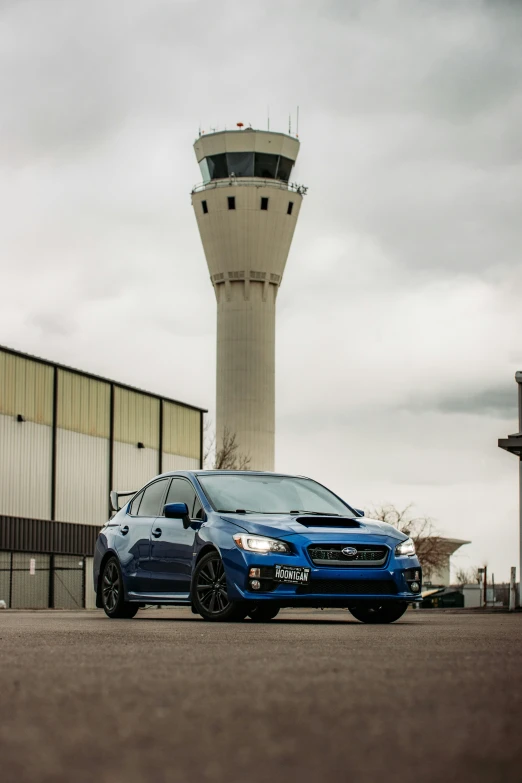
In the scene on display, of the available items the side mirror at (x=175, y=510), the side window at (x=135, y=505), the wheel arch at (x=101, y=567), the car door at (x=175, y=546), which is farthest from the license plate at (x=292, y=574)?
the wheel arch at (x=101, y=567)

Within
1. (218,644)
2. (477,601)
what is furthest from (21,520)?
(477,601)

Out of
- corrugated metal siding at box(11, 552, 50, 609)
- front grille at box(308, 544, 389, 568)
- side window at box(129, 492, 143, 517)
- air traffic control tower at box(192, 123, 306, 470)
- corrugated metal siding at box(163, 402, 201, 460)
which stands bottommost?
corrugated metal siding at box(11, 552, 50, 609)

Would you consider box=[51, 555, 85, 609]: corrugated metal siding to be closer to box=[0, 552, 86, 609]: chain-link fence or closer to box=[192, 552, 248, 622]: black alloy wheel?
box=[0, 552, 86, 609]: chain-link fence

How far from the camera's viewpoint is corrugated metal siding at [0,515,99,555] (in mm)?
50531

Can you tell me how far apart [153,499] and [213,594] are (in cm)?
213

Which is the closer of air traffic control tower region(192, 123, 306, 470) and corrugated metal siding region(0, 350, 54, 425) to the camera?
corrugated metal siding region(0, 350, 54, 425)

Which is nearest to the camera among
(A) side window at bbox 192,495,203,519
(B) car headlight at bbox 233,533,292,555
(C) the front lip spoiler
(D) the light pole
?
(C) the front lip spoiler

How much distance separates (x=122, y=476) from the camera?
59656 mm

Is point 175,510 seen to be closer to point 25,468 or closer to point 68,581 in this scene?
point 25,468

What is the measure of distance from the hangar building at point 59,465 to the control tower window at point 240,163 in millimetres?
26566

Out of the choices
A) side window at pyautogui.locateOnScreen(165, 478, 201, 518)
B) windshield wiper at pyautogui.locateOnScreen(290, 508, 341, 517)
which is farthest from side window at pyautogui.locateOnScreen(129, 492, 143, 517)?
windshield wiper at pyautogui.locateOnScreen(290, 508, 341, 517)

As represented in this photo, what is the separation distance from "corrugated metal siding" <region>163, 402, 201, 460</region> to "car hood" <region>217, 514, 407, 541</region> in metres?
51.2

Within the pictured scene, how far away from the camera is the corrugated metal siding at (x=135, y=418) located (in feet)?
195

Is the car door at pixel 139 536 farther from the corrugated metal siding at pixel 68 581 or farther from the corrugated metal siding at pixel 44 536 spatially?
the corrugated metal siding at pixel 68 581
